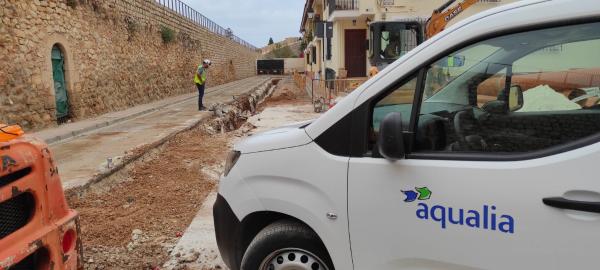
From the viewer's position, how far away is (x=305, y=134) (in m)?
2.79

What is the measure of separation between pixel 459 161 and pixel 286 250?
1.14 metres

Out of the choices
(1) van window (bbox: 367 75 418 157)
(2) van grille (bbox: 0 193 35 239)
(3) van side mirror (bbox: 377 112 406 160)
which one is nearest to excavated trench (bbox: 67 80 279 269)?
(2) van grille (bbox: 0 193 35 239)

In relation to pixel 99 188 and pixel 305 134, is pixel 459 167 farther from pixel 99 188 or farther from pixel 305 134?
pixel 99 188

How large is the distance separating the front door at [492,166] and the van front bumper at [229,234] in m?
0.91

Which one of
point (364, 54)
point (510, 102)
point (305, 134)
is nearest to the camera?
point (510, 102)

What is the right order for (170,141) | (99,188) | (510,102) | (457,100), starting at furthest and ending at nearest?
(170,141) → (99,188) → (457,100) → (510,102)

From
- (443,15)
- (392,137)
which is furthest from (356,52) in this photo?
(392,137)

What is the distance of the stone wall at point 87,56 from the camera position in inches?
470

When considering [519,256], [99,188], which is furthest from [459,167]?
[99,188]

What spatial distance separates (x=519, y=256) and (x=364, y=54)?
26.6 meters

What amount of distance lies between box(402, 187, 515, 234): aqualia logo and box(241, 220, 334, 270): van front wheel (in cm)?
68

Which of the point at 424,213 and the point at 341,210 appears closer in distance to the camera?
the point at 424,213

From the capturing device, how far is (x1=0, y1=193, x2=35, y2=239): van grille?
232 cm

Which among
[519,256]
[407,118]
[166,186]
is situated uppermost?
[407,118]
